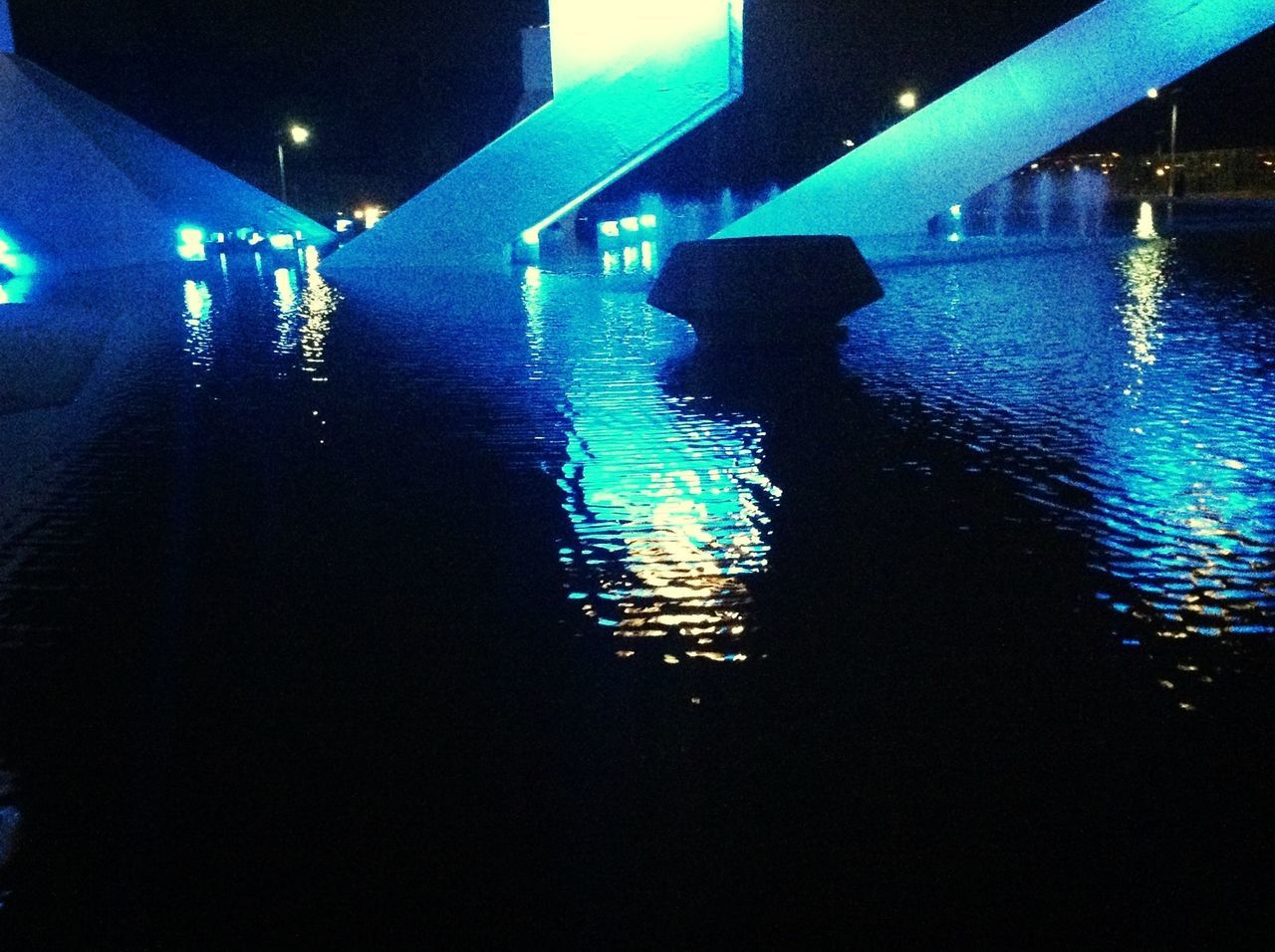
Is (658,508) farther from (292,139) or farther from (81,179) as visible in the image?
(292,139)

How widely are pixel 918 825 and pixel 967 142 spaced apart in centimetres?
1452

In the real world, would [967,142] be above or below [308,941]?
above

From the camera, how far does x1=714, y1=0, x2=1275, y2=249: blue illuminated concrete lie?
14773 mm

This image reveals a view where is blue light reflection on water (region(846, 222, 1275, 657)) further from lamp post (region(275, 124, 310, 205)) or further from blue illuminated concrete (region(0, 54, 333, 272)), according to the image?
lamp post (region(275, 124, 310, 205))

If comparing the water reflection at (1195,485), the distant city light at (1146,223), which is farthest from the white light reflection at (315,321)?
the distant city light at (1146,223)

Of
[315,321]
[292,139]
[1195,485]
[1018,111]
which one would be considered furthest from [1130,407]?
[292,139]

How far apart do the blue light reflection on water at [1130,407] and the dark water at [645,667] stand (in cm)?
3

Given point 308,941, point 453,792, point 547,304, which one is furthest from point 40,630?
point 547,304

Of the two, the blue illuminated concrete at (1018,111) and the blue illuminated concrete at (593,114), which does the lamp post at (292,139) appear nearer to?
the blue illuminated concrete at (593,114)

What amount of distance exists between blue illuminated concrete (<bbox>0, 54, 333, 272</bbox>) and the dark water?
55.0 ft

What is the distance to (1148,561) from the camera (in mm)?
3592

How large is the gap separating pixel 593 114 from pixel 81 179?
36.1 ft

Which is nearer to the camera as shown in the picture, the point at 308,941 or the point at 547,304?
the point at 308,941

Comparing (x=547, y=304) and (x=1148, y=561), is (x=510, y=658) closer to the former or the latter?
(x=1148, y=561)
